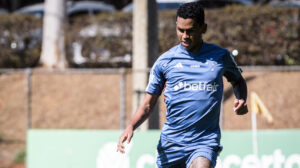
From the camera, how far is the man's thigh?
431 cm

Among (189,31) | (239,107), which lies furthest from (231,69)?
(189,31)

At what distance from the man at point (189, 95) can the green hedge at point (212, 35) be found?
7911 mm

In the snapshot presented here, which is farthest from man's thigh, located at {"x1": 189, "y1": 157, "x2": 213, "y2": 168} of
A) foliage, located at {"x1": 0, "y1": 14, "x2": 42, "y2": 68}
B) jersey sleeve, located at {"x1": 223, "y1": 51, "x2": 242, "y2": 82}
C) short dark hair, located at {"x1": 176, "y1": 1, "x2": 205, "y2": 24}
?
foliage, located at {"x1": 0, "y1": 14, "x2": 42, "y2": 68}

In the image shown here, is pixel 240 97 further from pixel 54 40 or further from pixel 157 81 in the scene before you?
pixel 54 40

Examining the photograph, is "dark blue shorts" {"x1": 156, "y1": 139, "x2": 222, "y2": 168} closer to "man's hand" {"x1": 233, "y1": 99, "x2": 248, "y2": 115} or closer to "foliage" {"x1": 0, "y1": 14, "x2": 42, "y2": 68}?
"man's hand" {"x1": 233, "y1": 99, "x2": 248, "y2": 115}

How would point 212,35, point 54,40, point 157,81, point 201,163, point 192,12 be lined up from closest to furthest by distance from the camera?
point 201,163 < point 192,12 < point 157,81 < point 212,35 < point 54,40

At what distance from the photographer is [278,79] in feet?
41.7

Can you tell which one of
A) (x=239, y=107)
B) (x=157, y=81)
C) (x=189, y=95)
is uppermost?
(x=157, y=81)

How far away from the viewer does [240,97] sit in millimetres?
4789

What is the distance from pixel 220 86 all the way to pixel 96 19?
10.7 m

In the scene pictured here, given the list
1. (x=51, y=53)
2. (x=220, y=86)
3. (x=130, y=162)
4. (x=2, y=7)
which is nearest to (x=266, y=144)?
(x=130, y=162)

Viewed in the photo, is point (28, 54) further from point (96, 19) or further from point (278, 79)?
point (278, 79)

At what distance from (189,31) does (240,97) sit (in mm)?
828

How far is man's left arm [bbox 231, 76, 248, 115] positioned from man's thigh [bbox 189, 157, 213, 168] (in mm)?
577
